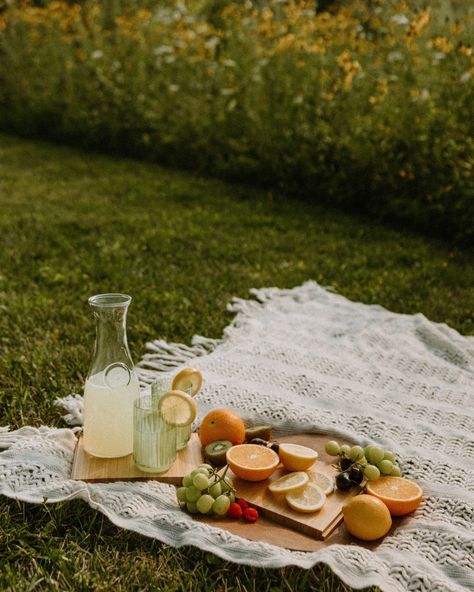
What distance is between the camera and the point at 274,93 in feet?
20.7

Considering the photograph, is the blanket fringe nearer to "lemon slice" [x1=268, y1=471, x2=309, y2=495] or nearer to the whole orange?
the whole orange

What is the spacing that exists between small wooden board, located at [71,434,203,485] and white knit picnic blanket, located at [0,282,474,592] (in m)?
0.04

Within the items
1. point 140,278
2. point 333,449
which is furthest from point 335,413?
point 140,278

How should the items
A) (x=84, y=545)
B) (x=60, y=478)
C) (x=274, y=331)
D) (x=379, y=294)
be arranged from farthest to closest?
(x=379, y=294) < (x=274, y=331) < (x=60, y=478) < (x=84, y=545)

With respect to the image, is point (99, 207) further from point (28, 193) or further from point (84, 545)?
point (84, 545)

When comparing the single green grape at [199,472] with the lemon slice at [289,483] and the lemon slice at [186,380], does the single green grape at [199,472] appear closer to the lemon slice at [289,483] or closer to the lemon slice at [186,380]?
the lemon slice at [289,483]

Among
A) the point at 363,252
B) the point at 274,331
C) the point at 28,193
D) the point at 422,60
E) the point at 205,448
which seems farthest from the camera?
the point at 28,193

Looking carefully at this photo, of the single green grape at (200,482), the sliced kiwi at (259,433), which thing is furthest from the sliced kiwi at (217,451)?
the single green grape at (200,482)

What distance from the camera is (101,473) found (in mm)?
2088

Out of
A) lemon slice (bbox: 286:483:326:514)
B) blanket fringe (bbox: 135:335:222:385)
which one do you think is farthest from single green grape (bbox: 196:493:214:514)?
blanket fringe (bbox: 135:335:222:385)

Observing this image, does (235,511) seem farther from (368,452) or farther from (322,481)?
(368,452)

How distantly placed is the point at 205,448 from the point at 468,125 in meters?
3.72

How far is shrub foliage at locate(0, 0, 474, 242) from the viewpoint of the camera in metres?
5.22

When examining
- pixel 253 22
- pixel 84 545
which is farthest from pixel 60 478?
pixel 253 22
